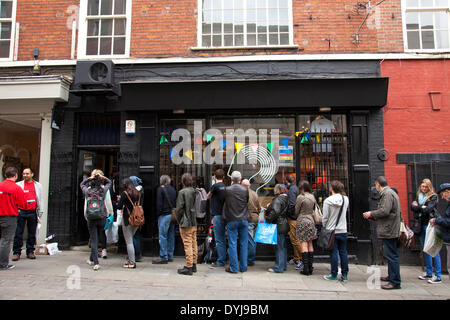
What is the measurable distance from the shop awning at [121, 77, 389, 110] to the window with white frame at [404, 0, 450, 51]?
66.9 inches

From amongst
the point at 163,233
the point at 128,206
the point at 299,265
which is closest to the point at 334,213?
the point at 299,265

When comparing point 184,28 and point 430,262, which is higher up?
point 184,28

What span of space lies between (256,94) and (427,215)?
4346 millimetres

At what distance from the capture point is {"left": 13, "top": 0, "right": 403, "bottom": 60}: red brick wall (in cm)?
799

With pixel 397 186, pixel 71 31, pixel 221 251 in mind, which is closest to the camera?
pixel 221 251

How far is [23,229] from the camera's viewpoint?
24.1ft

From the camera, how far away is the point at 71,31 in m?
8.58

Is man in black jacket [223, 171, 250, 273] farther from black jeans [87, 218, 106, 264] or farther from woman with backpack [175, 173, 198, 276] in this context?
black jeans [87, 218, 106, 264]

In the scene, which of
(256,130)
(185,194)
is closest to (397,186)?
(256,130)

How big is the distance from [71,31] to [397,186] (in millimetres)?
9017

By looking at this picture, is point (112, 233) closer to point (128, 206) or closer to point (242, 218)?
point (128, 206)

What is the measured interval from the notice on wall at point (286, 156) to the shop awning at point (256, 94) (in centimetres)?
107

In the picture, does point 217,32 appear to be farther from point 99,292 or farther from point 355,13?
point 99,292

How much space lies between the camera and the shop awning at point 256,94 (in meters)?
7.56
